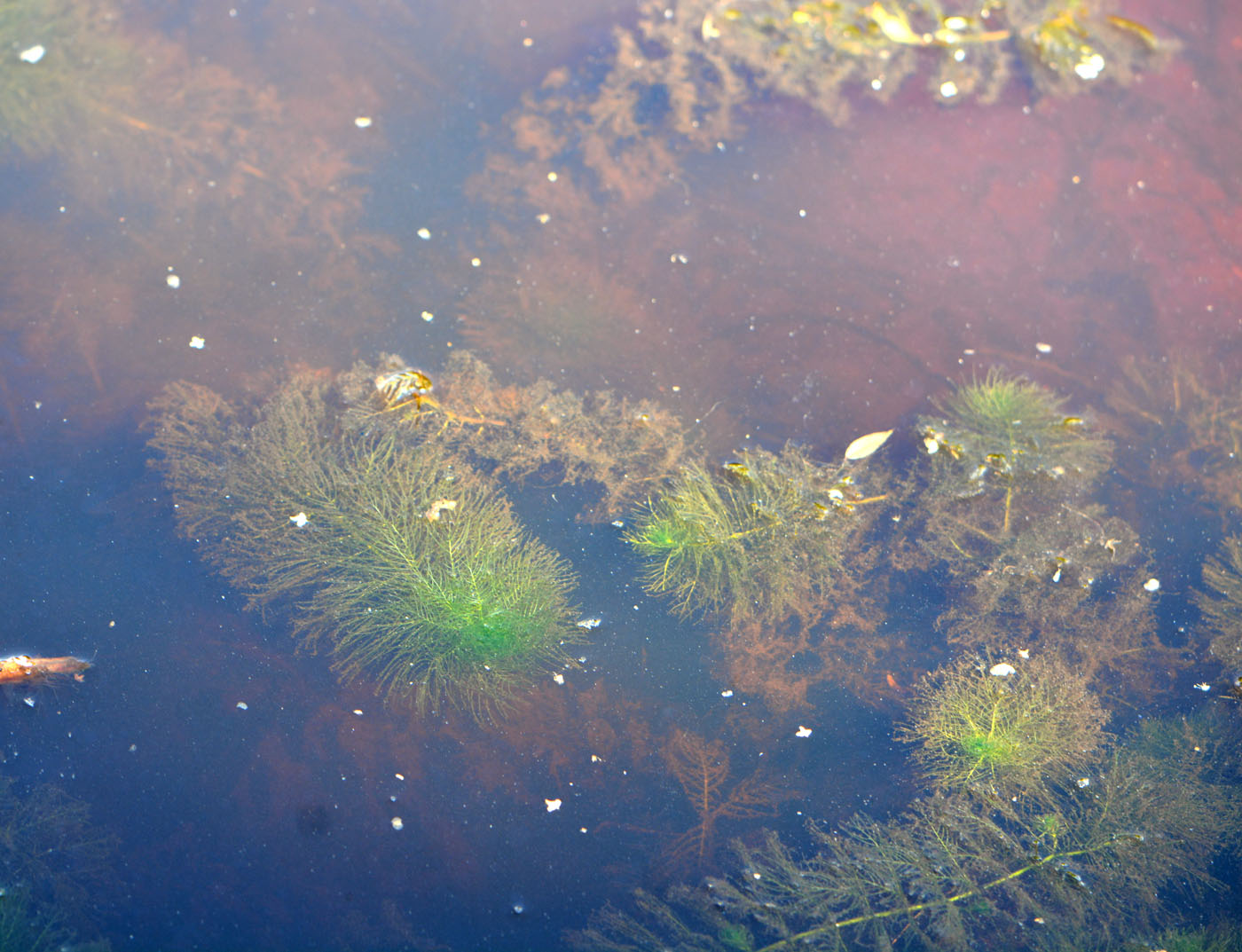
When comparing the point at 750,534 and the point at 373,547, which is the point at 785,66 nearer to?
the point at 750,534

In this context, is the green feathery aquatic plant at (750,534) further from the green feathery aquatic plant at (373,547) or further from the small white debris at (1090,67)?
the small white debris at (1090,67)

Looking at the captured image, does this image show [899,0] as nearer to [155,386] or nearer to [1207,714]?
[1207,714]

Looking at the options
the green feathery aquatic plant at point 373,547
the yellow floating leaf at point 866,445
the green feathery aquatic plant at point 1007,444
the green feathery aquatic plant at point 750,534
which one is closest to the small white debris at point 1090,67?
the green feathery aquatic plant at point 1007,444

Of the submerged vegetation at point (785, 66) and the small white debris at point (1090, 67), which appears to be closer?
the submerged vegetation at point (785, 66)

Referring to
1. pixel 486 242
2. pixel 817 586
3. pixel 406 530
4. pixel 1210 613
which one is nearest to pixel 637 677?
pixel 817 586

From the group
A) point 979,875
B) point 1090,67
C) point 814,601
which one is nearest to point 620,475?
point 814,601
